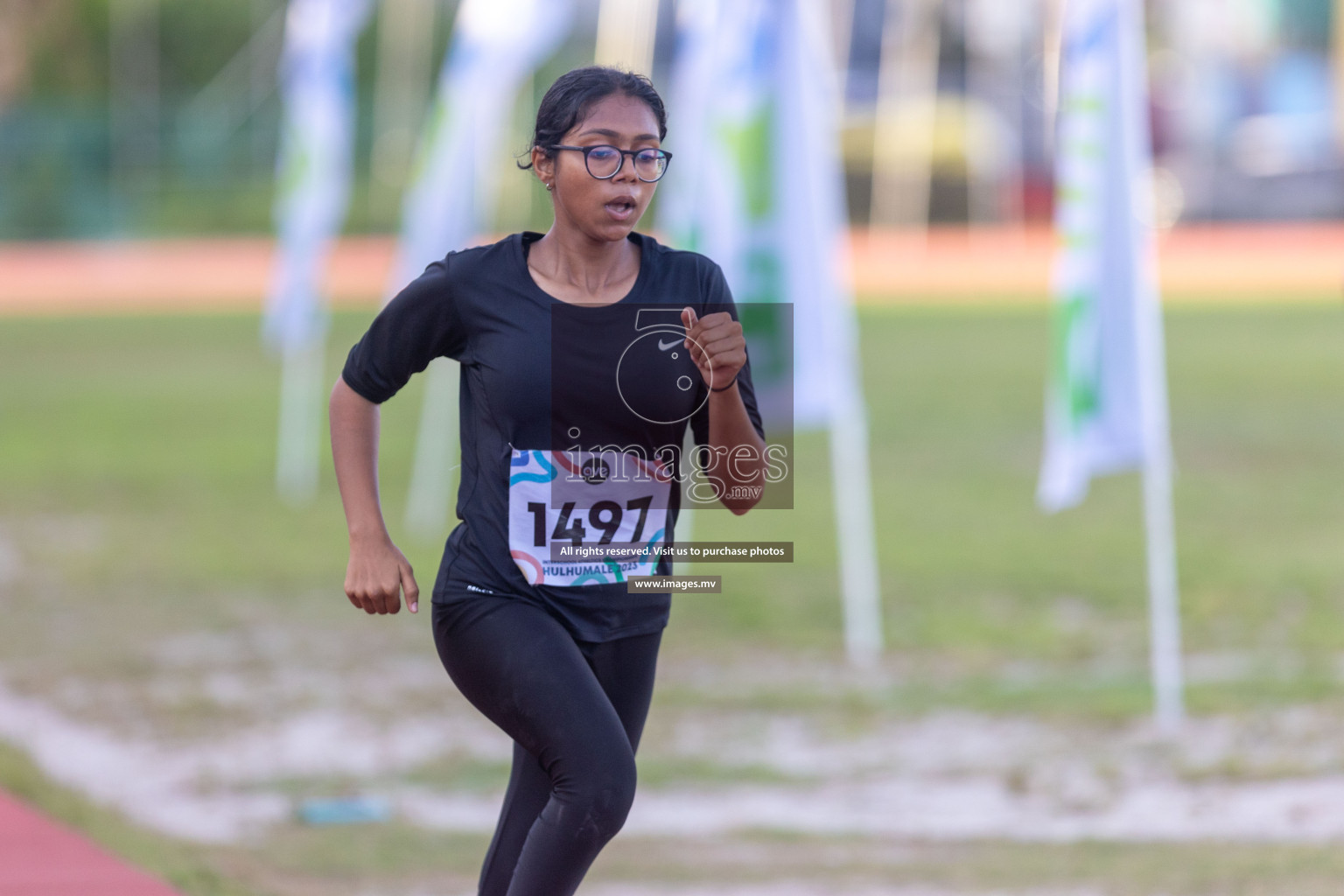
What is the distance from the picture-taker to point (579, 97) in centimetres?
340

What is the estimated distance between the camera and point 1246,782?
241 inches

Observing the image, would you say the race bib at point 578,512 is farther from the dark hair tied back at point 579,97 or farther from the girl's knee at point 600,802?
the dark hair tied back at point 579,97

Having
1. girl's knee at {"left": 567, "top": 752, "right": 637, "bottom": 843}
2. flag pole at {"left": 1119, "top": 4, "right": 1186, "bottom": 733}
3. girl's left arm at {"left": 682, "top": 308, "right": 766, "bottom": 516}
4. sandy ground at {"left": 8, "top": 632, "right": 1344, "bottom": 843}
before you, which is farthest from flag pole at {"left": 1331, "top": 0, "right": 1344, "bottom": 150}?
girl's knee at {"left": 567, "top": 752, "right": 637, "bottom": 843}

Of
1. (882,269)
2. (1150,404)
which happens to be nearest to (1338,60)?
(882,269)

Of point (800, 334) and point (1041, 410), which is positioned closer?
point (800, 334)

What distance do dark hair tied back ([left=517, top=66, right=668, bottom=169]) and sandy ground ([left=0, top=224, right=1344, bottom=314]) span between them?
75.3 feet

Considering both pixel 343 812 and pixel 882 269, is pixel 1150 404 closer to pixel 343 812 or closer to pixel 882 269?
pixel 343 812

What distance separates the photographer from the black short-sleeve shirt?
3383 mm

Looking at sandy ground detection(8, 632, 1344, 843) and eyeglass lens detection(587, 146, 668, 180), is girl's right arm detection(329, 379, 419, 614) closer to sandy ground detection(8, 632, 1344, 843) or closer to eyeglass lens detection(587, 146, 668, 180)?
eyeglass lens detection(587, 146, 668, 180)

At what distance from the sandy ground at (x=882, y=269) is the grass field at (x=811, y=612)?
10.7m

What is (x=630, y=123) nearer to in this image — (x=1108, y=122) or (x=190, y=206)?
(x=1108, y=122)

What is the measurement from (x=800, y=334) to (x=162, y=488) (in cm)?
689

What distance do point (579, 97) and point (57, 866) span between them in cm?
269

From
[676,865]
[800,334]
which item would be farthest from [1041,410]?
[676,865]
